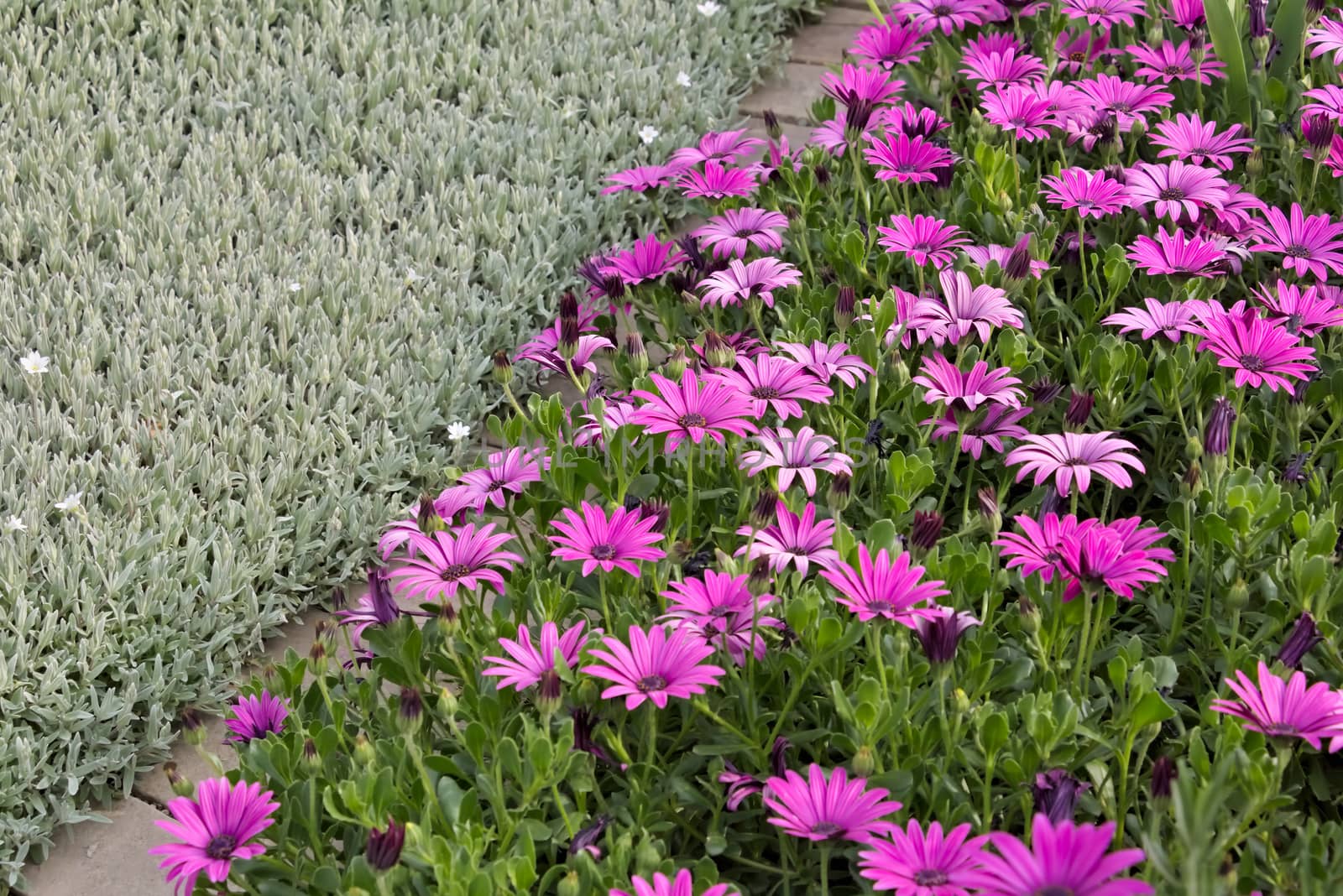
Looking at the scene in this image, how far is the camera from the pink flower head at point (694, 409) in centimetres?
175

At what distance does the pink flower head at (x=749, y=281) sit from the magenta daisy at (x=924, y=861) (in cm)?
109

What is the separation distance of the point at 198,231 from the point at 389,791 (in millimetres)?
2025

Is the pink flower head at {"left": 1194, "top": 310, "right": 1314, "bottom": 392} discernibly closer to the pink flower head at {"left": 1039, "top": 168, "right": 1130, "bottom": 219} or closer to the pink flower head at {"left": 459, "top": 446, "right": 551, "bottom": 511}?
the pink flower head at {"left": 1039, "top": 168, "right": 1130, "bottom": 219}

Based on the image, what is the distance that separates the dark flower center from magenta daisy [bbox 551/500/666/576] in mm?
471

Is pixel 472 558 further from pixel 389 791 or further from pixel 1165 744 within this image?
pixel 1165 744

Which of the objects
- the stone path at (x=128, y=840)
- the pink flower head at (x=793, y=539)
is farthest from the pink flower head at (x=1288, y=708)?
the stone path at (x=128, y=840)

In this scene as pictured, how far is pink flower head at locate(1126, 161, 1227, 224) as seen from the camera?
7.50 ft

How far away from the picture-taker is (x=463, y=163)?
342cm

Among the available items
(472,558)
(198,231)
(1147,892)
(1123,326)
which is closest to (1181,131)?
(1123,326)

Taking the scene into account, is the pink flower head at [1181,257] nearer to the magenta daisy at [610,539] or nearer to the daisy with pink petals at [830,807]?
the magenta daisy at [610,539]

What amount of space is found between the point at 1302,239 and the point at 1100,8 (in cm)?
81

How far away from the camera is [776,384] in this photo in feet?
6.17

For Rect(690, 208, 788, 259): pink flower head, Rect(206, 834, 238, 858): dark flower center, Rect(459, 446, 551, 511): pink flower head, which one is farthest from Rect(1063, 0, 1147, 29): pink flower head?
Rect(206, 834, 238, 858): dark flower center

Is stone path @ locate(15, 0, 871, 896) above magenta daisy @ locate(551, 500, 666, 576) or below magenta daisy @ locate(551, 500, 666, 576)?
below
